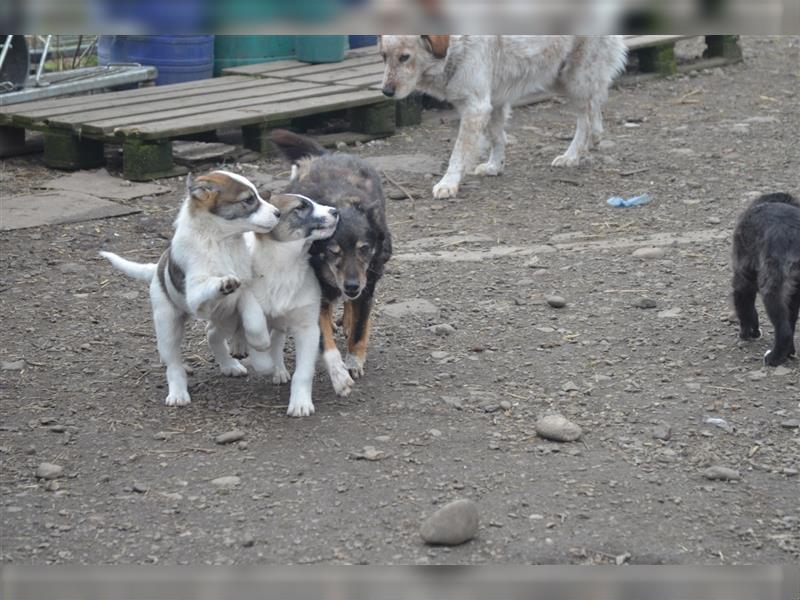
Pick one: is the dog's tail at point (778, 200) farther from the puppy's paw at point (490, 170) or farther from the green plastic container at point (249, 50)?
the green plastic container at point (249, 50)

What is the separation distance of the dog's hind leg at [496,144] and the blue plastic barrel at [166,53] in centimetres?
326

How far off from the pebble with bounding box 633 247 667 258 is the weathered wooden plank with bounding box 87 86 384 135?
3732mm

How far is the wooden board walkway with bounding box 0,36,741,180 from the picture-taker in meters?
9.25

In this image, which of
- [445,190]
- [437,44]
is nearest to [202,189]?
[445,190]

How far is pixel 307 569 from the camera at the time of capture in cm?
379

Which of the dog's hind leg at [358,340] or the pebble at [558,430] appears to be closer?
the pebble at [558,430]

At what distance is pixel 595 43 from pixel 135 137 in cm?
390

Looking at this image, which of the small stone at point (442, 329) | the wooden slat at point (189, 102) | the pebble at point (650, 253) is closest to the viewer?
the small stone at point (442, 329)

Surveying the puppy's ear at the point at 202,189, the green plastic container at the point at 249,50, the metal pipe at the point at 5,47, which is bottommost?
the green plastic container at the point at 249,50

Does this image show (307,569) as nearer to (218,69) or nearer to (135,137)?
(135,137)

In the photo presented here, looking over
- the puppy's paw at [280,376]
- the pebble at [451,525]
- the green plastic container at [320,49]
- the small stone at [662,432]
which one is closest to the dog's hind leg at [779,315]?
the small stone at [662,432]

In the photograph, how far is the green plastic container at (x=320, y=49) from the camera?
11.8 metres

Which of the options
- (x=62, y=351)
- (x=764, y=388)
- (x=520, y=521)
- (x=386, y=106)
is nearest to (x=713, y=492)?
(x=520, y=521)

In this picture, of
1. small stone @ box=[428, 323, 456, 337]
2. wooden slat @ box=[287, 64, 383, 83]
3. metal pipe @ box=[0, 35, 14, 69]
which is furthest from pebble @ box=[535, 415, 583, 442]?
wooden slat @ box=[287, 64, 383, 83]
